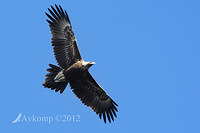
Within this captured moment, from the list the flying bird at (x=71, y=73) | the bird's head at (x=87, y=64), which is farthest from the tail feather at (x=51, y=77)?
the bird's head at (x=87, y=64)

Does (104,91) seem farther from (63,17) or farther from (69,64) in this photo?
(63,17)

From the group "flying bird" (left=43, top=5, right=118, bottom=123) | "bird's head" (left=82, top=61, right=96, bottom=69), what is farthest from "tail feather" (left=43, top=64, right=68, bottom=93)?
"bird's head" (left=82, top=61, right=96, bottom=69)

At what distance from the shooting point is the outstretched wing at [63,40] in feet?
42.1

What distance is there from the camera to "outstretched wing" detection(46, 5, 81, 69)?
12.8 meters

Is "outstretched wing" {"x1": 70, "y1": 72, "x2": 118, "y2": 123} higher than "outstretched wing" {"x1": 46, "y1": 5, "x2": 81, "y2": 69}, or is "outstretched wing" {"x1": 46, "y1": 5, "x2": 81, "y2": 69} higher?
"outstretched wing" {"x1": 46, "y1": 5, "x2": 81, "y2": 69}

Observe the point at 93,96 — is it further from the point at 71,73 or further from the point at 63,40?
the point at 63,40

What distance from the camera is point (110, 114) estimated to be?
13617 millimetres

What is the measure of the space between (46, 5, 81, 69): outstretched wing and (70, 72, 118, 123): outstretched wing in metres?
0.84

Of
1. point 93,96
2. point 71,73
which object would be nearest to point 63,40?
point 71,73

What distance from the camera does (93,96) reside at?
529 inches

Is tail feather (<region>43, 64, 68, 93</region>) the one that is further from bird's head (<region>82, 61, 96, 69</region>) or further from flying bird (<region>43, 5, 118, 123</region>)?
bird's head (<region>82, 61, 96, 69</region>)

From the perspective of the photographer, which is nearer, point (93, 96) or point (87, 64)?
point (87, 64)

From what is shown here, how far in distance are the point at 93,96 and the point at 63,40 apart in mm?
2547

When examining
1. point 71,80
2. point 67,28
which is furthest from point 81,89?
point 67,28
